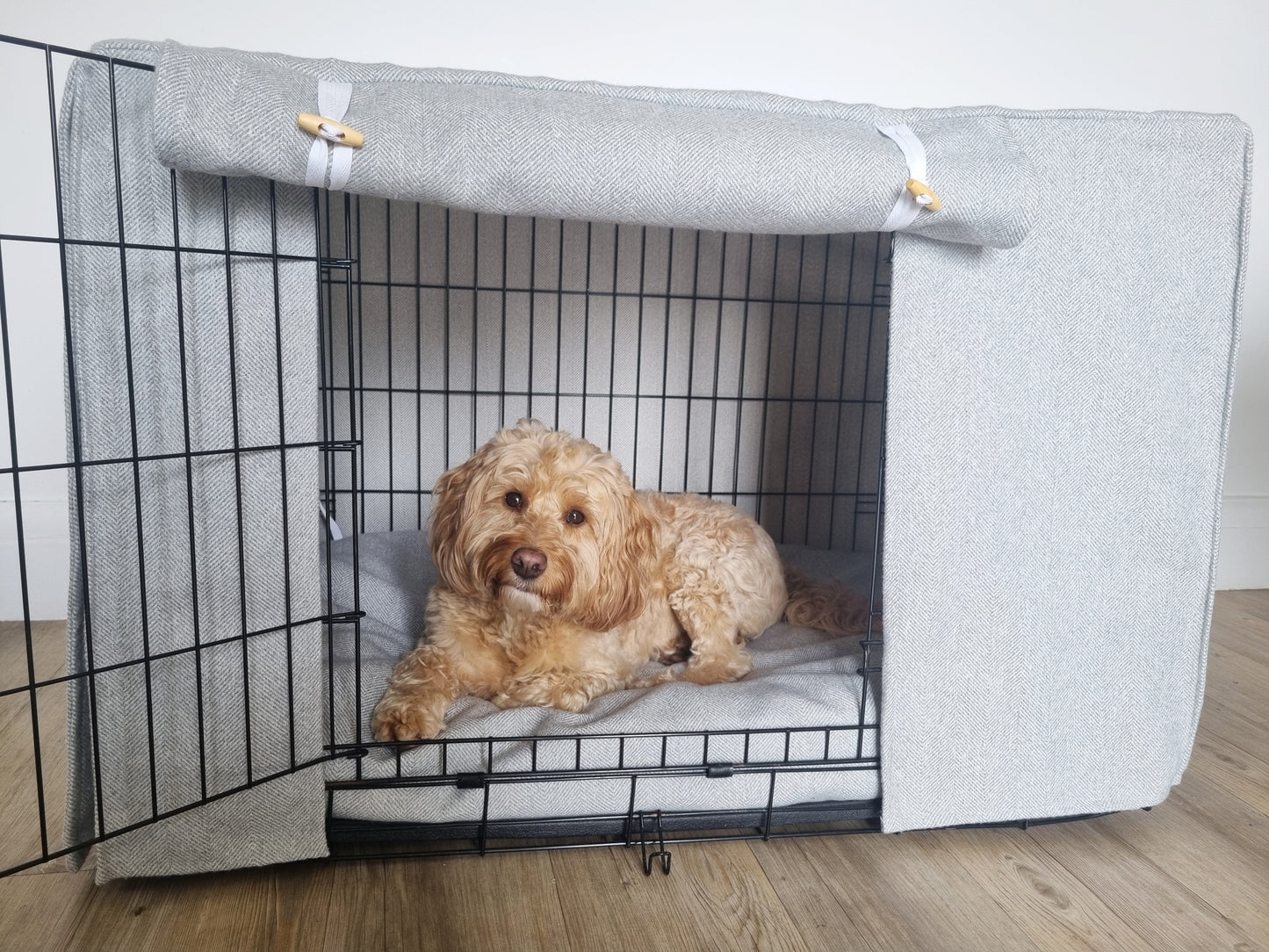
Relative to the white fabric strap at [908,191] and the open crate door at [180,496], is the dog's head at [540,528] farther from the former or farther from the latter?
the white fabric strap at [908,191]

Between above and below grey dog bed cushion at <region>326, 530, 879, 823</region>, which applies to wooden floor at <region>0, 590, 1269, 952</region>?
below

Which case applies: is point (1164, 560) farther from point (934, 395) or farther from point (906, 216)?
point (906, 216)

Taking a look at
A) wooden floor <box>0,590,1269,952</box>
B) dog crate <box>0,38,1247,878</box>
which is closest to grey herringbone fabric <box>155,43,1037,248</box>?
dog crate <box>0,38,1247,878</box>

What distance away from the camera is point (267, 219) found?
5.40 ft

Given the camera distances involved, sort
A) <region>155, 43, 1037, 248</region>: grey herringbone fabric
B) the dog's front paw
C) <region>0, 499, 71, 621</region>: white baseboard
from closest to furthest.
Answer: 1. <region>155, 43, 1037, 248</region>: grey herringbone fabric
2. the dog's front paw
3. <region>0, 499, 71, 621</region>: white baseboard

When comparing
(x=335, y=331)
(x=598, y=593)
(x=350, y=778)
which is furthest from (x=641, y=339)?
(x=350, y=778)

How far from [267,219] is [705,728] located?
134 cm

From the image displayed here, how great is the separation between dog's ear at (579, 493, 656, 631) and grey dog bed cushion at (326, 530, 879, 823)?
204 millimetres

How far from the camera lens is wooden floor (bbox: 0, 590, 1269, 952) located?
1.71 m

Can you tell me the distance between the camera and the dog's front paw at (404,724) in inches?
77.4

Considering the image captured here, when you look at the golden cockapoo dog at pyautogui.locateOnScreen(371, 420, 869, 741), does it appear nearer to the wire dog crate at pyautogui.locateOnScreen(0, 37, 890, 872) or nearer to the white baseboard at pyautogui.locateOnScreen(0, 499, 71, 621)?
the wire dog crate at pyautogui.locateOnScreen(0, 37, 890, 872)

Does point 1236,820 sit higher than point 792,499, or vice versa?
point 792,499

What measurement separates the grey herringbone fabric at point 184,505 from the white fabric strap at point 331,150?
A: 16cm

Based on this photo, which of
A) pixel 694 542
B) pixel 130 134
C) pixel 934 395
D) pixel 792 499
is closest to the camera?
pixel 130 134
